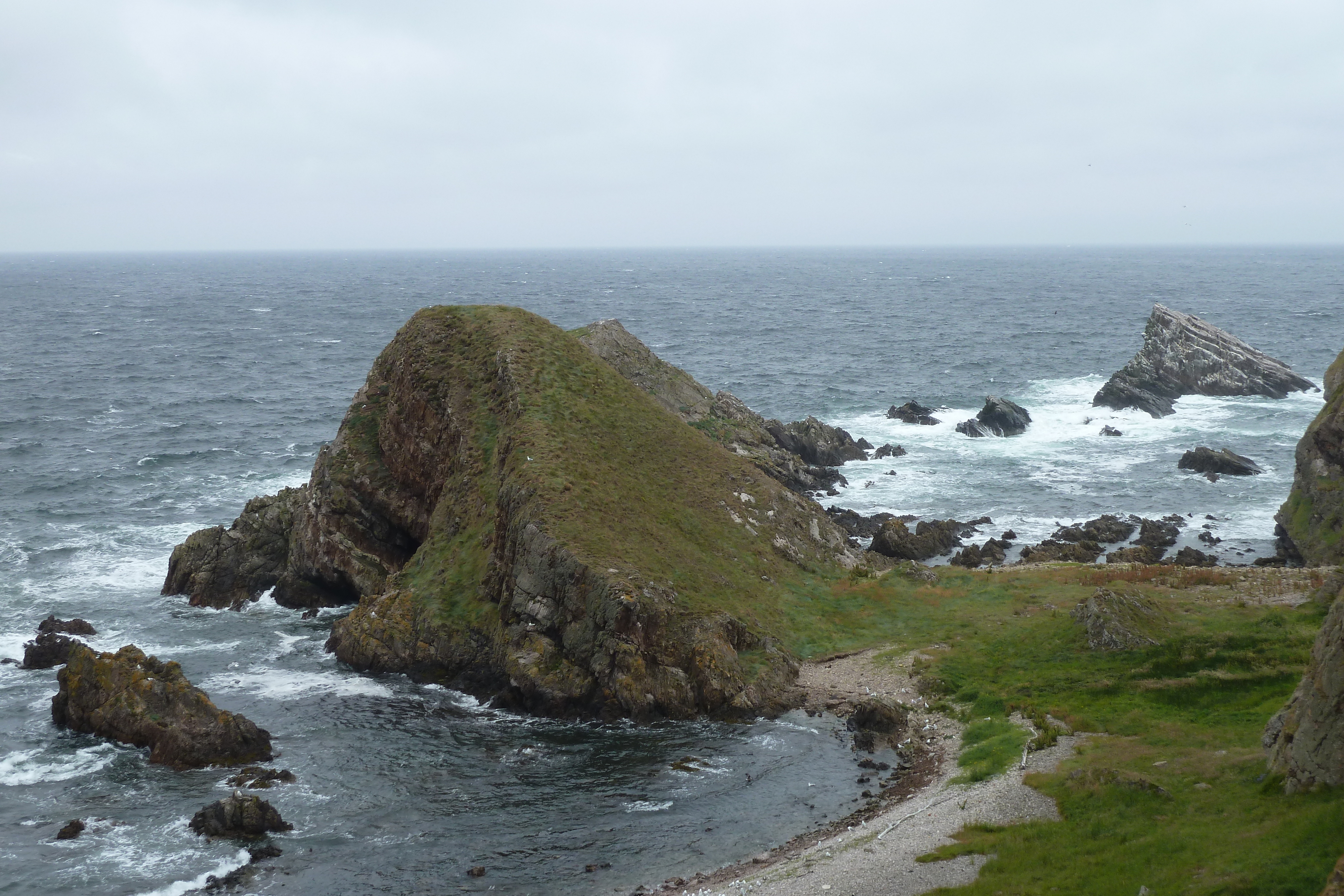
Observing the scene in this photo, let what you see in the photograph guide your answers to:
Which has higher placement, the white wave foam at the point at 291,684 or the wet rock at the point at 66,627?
the wet rock at the point at 66,627

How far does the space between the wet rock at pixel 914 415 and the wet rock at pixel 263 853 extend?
8426 cm

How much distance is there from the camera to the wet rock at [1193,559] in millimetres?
60281

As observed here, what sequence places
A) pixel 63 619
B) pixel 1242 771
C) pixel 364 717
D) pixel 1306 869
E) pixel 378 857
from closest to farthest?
pixel 1306 869 < pixel 1242 771 < pixel 378 857 < pixel 364 717 < pixel 63 619

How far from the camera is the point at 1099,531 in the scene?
68250 mm

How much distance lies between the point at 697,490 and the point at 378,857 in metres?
28.4

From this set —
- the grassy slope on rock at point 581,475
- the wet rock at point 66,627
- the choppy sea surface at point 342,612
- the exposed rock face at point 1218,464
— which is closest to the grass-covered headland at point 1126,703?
the grassy slope on rock at point 581,475

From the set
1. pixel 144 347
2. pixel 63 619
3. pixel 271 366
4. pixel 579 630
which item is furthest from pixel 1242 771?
pixel 144 347

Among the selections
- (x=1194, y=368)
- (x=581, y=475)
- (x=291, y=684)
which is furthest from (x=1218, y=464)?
(x=291, y=684)

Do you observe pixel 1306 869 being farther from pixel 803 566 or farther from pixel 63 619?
pixel 63 619

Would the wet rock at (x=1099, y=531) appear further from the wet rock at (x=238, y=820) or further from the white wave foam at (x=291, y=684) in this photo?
the wet rock at (x=238, y=820)

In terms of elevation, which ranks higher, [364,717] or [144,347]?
[144,347]

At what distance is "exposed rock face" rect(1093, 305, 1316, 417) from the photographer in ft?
371

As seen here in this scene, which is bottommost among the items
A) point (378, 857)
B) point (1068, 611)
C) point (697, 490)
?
point (378, 857)

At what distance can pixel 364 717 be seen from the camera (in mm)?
42312
